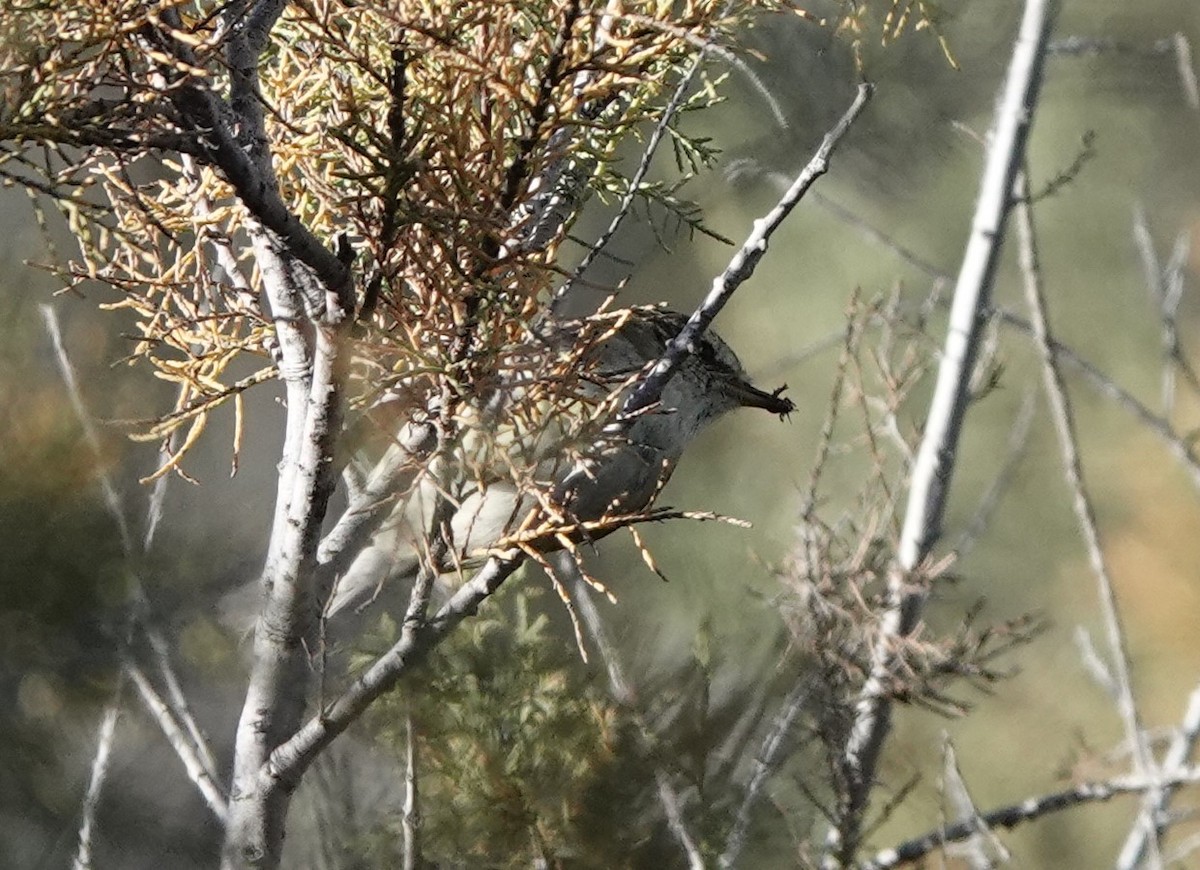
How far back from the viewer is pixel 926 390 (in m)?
5.64

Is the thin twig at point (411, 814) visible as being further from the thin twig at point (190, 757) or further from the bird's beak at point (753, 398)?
the bird's beak at point (753, 398)

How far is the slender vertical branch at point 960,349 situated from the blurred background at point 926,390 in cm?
11

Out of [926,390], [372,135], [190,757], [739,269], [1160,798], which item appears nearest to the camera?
[372,135]

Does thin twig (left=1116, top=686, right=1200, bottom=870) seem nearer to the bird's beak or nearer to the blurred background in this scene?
the blurred background

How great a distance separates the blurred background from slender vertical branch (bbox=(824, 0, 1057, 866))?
0.38ft

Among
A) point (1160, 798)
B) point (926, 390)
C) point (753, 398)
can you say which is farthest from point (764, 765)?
point (926, 390)

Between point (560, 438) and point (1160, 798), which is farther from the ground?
point (560, 438)

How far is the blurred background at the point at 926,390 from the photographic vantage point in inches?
106

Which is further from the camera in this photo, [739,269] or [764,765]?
[764,765]

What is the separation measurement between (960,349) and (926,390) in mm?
3333

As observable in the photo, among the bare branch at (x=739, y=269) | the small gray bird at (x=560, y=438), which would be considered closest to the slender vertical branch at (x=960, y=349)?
the small gray bird at (x=560, y=438)

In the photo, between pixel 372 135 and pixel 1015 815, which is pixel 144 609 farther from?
pixel 1015 815

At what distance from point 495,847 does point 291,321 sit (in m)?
0.87

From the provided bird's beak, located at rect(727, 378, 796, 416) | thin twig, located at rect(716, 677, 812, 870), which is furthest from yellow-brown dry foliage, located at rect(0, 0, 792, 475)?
thin twig, located at rect(716, 677, 812, 870)
